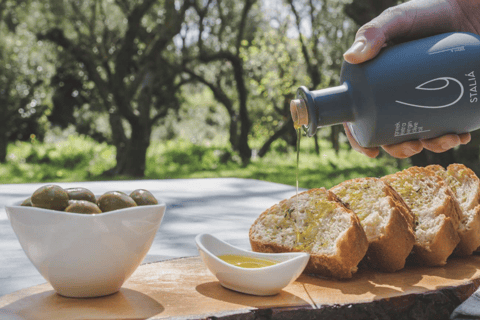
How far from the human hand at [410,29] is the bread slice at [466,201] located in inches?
7.0

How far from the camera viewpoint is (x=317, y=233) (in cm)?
161

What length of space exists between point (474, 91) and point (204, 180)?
2503mm

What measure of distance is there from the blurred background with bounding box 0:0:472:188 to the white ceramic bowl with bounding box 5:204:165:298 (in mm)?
6408

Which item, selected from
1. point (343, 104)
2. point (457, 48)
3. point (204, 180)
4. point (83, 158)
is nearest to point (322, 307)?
point (343, 104)

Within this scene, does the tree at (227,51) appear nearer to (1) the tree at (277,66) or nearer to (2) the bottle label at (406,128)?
(1) the tree at (277,66)

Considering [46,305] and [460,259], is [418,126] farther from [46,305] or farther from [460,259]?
[46,305]

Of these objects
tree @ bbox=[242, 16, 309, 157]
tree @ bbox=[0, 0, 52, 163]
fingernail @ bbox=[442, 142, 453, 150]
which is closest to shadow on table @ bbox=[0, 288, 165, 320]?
fingernail @ bbox=[442, 142, 453, 150]

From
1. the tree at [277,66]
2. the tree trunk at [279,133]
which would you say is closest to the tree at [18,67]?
the tree at [277,66]

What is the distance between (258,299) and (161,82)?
12066 mm

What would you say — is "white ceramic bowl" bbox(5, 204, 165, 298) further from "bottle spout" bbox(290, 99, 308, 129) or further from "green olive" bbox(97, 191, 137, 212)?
"bottle spout" bbox(290, 99, 308, 129)

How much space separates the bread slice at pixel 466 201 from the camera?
1707 millimetres

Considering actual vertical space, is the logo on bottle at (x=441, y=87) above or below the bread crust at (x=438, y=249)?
above

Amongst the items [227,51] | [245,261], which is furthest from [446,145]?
[227,51]

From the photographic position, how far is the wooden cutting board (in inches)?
46.7
